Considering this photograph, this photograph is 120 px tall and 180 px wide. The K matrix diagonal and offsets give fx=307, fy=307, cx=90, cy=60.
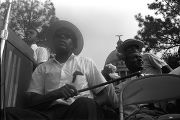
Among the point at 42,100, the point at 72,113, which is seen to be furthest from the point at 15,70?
the point at 72,113

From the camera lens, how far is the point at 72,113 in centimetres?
248

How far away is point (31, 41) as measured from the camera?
5.81m

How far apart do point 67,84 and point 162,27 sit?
20.5 m

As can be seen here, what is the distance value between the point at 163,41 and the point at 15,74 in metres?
20.0

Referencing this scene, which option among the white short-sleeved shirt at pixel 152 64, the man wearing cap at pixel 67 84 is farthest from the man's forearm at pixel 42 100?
the white short-sleeved shirt at pixel 152 64

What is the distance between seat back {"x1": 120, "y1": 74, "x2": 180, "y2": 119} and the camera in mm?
2462

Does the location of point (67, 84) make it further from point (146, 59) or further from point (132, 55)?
point (146, 59)

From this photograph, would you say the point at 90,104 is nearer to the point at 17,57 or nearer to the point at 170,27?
the point at 17,57

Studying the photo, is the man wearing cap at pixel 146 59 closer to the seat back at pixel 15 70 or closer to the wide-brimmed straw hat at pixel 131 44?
the wide-brimmed straw hat at pixel 131 44

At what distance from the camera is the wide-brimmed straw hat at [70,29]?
3264mm

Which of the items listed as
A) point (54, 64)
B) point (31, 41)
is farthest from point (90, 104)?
point (31, 41)

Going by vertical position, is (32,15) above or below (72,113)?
above

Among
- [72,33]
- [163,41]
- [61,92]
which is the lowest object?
[61,92]

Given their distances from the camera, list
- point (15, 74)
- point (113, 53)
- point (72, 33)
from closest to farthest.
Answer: point (15, 74) → point (72, 33) → point (113, 53)
